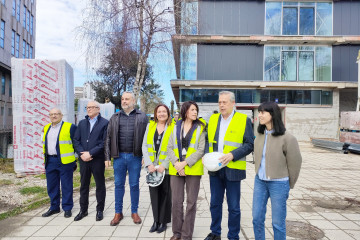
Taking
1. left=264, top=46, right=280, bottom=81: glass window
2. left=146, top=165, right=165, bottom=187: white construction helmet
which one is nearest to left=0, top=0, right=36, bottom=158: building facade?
left=146, top=165, right=165, bottom=187: white construction helmet

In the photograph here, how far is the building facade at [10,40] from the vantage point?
94.4ft

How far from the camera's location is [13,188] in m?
6.35

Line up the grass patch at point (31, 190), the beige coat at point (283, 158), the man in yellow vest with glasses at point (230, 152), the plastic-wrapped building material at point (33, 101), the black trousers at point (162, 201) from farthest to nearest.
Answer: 1. the plastic-wrapped building material at point (33, 101)
2. the grass patch at point (31, 190)
3. the black trousers at point (162, 201)
4. the man in yellow vest with glasses at point (230, 152)
5. the beige coat at point (283, 158)

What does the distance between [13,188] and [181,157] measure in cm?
515

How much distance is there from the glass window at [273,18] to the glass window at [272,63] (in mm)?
1519

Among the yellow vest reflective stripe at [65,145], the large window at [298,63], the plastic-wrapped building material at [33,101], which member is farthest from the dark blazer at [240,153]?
the large window at [298,63]

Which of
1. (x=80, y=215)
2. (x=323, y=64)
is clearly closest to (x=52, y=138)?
(x=80, y=215)

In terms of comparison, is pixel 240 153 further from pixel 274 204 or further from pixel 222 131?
pixel 274 204

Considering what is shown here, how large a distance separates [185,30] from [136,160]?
8.26 m

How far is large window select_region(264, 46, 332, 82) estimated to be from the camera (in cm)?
2312

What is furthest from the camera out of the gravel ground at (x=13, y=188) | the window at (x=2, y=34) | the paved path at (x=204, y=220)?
the window at (x=2, y=34)

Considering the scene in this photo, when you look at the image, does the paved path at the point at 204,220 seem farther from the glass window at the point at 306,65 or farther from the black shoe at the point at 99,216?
the glass window at the point at 306,65

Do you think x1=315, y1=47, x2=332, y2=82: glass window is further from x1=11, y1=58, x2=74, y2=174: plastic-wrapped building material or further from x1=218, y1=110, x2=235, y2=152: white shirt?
x1=218, y1=110, x2=235, y2=152: white shirt

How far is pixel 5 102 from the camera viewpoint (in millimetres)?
30828
